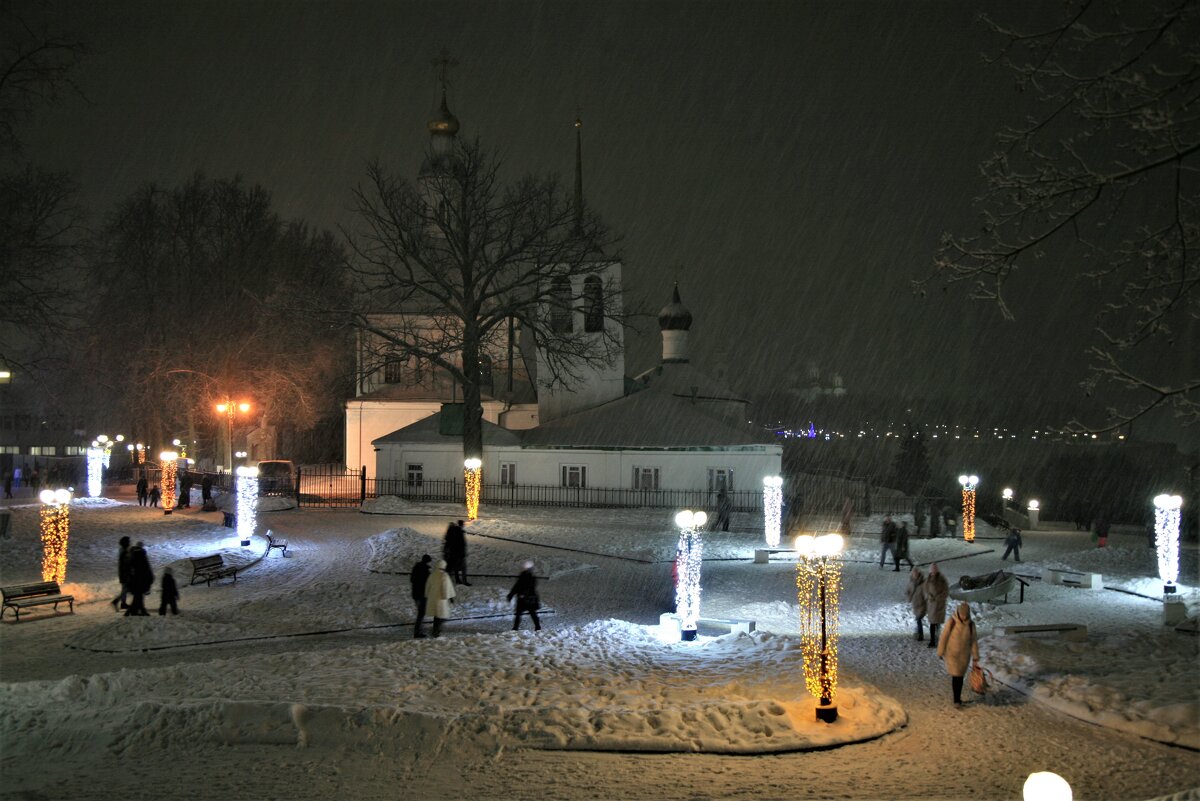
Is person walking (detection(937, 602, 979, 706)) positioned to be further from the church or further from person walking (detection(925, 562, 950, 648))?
the church

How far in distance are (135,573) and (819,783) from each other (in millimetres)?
12767

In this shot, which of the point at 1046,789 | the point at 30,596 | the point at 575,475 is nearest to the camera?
the point at 1046,789

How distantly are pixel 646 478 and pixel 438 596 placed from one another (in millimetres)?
21197

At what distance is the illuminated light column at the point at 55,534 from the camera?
1859cm

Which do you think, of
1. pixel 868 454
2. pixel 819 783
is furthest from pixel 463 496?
pixel 868 454

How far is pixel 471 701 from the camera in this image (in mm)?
10797

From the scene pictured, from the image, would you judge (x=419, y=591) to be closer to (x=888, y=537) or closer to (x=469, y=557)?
(x=469, y=557)

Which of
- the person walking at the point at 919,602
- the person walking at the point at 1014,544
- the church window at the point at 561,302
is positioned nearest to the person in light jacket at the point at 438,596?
the person walking at the point at 919,602

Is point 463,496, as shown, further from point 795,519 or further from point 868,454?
point 868,454

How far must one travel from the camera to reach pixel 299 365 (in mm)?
42875

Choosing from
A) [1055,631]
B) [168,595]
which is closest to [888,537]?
[1055,631]

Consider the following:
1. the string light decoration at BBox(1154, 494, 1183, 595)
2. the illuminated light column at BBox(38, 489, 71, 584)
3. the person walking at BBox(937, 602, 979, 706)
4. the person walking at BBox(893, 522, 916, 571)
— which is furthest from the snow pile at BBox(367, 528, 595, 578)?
the string light decoration at BBox(1154, 494, 1183, 595)

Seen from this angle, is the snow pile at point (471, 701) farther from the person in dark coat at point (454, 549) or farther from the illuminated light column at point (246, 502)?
the illuminated light column at point (246, 502)

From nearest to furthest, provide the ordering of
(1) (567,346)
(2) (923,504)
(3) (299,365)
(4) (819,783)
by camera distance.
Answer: (4) (819,783)
(2) (923,504)
(1) (567,346)
(3) (299,365)
